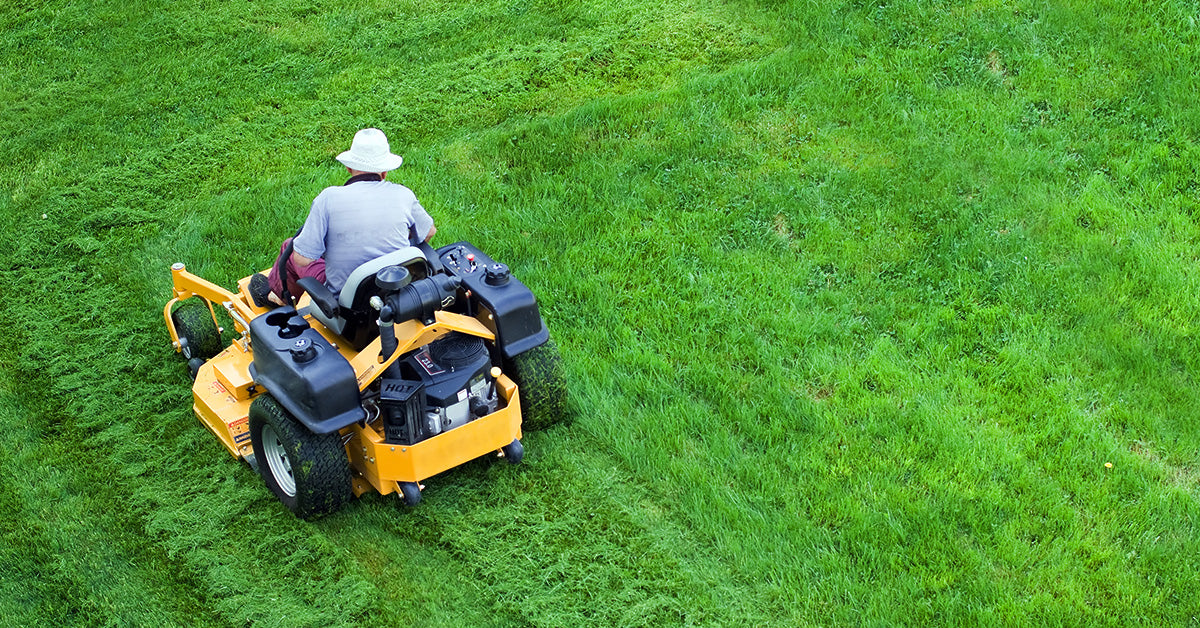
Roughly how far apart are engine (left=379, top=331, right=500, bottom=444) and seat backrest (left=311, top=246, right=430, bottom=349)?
0.27 m

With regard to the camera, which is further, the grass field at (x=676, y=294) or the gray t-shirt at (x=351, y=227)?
the gray t-shirt at (x=351, y=227)

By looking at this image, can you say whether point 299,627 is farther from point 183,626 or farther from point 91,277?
point 91,277

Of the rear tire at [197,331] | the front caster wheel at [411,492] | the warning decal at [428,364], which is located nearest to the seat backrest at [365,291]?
the warning decal at [428,364]

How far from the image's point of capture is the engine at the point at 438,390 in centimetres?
542

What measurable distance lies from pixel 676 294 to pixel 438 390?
2.16 meters

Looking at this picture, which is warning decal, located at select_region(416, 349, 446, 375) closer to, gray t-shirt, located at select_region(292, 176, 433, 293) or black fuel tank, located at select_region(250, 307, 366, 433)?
black fuel tank, located at select_region(250, 307, 366, 433)

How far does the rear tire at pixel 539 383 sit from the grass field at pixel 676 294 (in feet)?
0.55

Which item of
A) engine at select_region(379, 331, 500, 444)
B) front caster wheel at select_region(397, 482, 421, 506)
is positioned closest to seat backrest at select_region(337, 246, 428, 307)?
engine at select_region(379, 331, 500, 444)

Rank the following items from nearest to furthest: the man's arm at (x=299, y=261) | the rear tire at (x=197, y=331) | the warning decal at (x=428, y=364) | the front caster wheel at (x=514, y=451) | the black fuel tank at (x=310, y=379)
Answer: the black fuel tank at (x=310, y=379) → the warning decal at (x=428, y=364) → the front caster wheel at (x=514, y=451) → the man's arm at (x=299, y=261) → the rear tire at (x=197, y=331)

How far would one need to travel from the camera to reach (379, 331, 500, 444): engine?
542cm

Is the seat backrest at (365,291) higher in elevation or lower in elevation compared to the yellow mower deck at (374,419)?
higher

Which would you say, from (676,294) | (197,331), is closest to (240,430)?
(197,331)

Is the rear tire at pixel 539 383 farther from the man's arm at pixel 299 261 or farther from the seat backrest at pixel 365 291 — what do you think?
the man's arm at pixel 299 261

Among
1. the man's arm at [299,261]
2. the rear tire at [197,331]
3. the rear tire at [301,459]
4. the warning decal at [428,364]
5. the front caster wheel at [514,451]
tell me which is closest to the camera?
the rear tire at [301,459]
